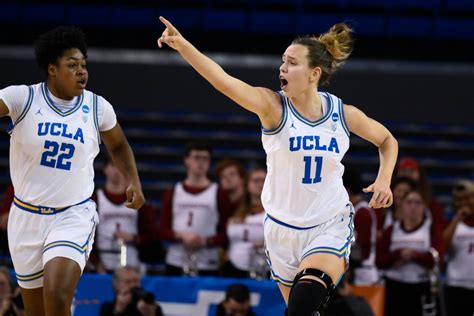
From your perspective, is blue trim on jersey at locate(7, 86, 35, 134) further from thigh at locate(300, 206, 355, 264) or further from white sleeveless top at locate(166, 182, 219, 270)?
white sleeveless top at locate(166, 182, 219, 270)

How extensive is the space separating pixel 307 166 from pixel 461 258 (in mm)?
4033

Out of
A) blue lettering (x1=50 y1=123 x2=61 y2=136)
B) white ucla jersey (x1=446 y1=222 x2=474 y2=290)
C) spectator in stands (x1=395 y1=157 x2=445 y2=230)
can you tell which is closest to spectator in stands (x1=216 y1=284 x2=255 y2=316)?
spectator in stands (x1=395 y1=157 x2=445 y2=230)

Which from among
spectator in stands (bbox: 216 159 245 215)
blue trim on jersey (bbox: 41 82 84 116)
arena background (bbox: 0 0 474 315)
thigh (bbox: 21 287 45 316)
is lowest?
thigh (bbox: 21 287 45 316)

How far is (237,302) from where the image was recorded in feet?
26.3

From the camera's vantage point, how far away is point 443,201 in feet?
44.7

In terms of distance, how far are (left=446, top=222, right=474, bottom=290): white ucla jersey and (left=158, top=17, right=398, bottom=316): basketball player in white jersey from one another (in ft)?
11.7

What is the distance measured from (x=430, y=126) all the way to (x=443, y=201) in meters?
1.51

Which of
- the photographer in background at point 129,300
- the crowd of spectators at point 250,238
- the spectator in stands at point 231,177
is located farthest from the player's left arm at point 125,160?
the spectator in stands at point 231,177

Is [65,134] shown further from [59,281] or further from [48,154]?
[59,281]

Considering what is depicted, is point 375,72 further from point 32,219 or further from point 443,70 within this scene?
point 32,219

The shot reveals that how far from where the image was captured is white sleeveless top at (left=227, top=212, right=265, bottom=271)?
349 inches

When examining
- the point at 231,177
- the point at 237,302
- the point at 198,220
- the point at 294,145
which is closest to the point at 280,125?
the point at 294,145

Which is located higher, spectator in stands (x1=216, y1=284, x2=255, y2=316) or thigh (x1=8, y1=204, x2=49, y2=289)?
thigh (x1=8, y1=204, x2=49, y2=289)

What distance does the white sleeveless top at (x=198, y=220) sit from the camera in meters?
9.05
